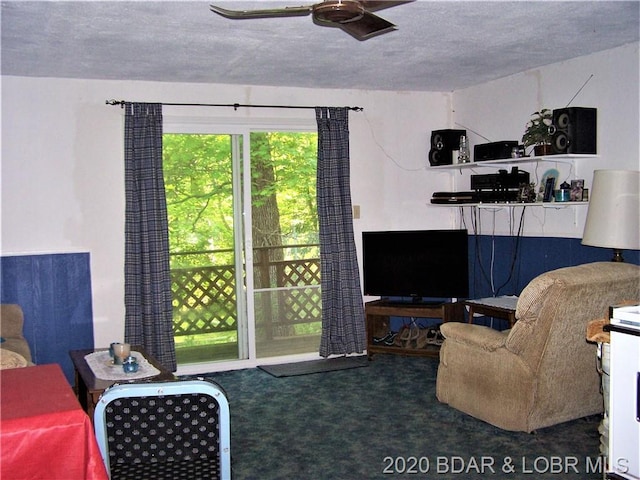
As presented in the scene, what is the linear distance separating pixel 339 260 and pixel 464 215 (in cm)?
135

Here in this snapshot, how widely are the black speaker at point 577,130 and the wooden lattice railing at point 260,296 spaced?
2.31 meters

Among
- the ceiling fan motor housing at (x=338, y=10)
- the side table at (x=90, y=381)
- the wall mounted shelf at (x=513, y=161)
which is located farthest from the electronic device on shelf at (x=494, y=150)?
the side table at (x=90, y=381)

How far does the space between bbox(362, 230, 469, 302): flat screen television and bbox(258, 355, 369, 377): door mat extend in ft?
2.07

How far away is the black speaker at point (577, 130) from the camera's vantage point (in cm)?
470

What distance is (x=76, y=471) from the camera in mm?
1984

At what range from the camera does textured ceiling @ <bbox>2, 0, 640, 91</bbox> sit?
11.5ft

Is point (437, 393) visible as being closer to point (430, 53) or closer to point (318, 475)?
point (318, 475)

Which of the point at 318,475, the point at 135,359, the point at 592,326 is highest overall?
the point at 592,326

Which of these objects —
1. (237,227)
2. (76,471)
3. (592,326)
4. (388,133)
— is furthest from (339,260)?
(76,471)

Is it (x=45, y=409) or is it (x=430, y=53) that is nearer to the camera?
(x=45, y=409)

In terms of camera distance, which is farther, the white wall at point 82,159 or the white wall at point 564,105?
the white wall at point 82,159

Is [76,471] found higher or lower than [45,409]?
lower

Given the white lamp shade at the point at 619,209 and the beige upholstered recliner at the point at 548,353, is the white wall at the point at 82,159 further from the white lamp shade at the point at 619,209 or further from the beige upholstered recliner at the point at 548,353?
the beige upholstered recliner at the point at 548,353

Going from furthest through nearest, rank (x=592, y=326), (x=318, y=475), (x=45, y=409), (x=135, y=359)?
(x=135, y=359) < (x=318, y=475) < (x=592, y=326) < (x=45, y=409)
